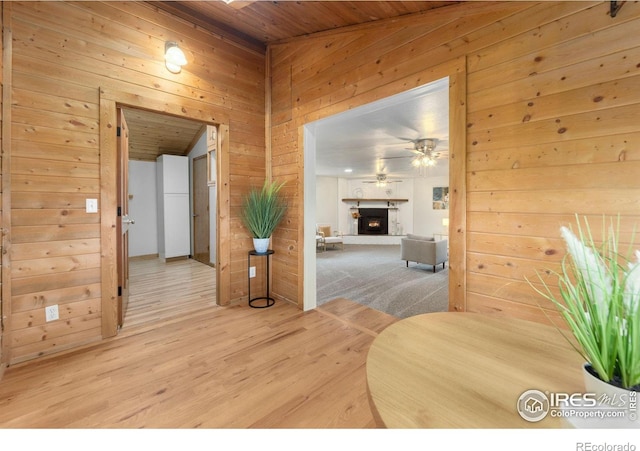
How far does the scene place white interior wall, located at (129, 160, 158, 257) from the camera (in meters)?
5.53

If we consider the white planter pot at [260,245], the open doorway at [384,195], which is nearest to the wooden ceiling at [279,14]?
the open doorway at [384,195]

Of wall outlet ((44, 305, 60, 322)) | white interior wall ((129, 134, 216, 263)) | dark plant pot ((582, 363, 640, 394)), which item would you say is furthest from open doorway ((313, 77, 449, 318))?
white interior wall ((129, 134, 216, 263))

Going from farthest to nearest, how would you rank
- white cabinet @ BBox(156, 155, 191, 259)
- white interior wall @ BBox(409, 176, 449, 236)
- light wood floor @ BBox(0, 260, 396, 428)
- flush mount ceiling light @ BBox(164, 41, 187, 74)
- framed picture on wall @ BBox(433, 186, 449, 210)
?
white interior wall @ BBox(409, 176, 449, 236) < framed picture on wall @ BBox(433, 186, 449, 210) < white cabinet @ BBox(156, 155, 191, 259) < flush mount ceiling light @ BBox(164, 41, 187, 74) < light wood floor @ BBox(0, 260, 396, 428)

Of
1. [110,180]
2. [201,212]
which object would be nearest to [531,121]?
[110,180]

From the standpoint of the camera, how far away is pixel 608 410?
0.55 m

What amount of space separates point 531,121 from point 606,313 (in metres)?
1.36

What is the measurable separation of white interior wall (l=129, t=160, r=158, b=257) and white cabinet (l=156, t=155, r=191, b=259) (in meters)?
0.15

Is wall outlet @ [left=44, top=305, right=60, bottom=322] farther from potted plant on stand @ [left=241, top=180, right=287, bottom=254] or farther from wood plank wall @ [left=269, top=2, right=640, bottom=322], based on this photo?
wood plank wall @ [left=269, top=2, right=640, bottom=322]

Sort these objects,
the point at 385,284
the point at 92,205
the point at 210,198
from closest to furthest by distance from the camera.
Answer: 1. the point at 92,205
2. the point at 385,284
3. the point at 210,198

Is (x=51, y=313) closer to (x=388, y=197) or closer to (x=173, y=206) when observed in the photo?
(x=173, y=206)

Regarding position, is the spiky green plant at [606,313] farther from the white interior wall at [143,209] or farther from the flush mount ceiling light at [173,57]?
the white interior wall at [143,209]

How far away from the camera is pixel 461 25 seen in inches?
70.3

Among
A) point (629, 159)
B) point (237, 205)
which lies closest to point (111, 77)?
point (237, 205)

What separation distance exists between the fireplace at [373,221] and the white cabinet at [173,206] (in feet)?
18.8
